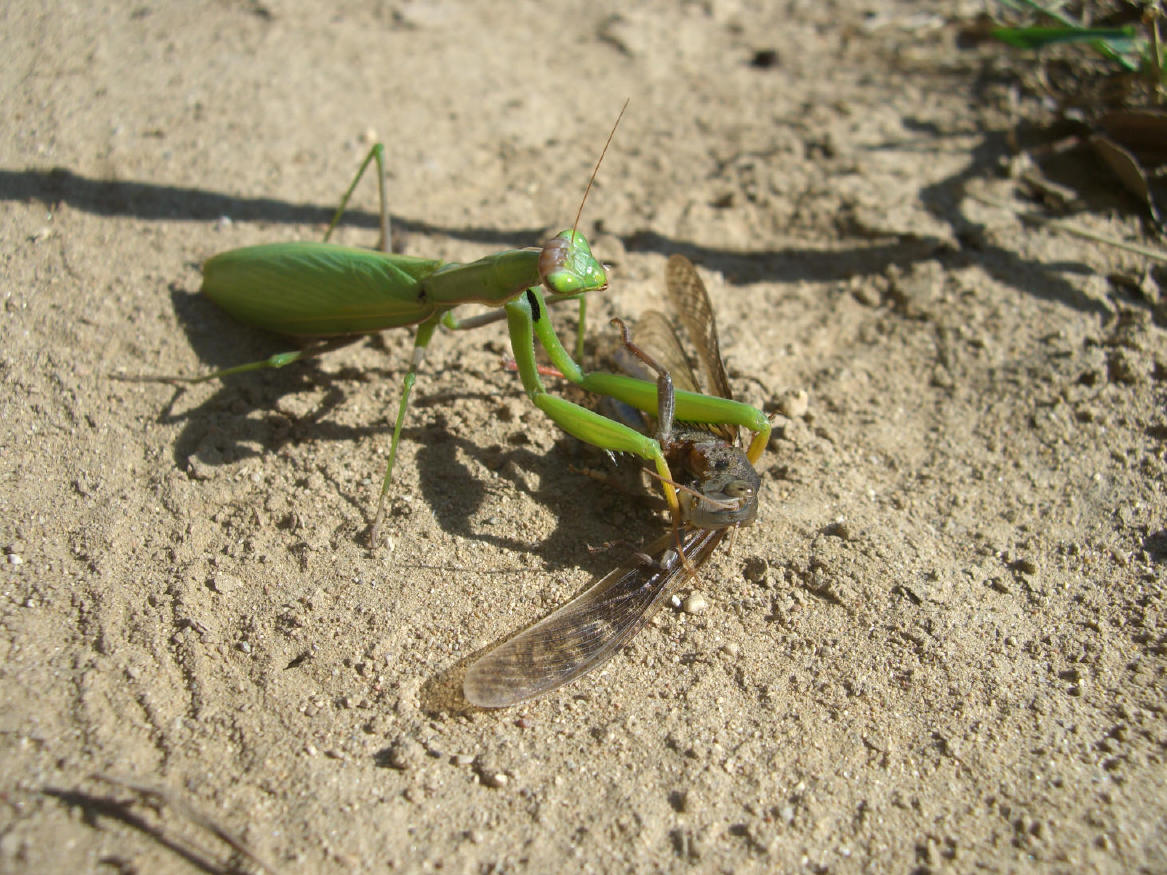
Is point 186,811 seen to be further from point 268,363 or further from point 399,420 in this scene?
point 268,363

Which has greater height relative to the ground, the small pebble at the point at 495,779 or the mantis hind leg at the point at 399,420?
the mantis hind leg at the point at 399,420

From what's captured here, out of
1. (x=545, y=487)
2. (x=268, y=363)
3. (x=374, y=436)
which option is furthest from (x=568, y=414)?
(x=268, y=363)

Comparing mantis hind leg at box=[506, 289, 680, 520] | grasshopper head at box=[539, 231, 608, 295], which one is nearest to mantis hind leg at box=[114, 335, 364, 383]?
mantis hind leg at box=[506, 289, 680, 520]

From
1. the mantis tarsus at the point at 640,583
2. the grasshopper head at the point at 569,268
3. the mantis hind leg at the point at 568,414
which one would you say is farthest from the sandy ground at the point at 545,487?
the grasshopper head at the point at 569,268

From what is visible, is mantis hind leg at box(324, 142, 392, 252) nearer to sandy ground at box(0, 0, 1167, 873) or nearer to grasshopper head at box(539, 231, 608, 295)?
sandy ground at box(0, 0, 1167, 873)

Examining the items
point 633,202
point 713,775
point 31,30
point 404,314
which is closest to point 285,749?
point 713,775

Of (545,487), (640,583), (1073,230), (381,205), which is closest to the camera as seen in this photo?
(640,583)

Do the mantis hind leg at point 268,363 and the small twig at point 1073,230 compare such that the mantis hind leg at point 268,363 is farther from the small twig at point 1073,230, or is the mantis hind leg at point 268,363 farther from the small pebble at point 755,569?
the small twig at point 1073,230
